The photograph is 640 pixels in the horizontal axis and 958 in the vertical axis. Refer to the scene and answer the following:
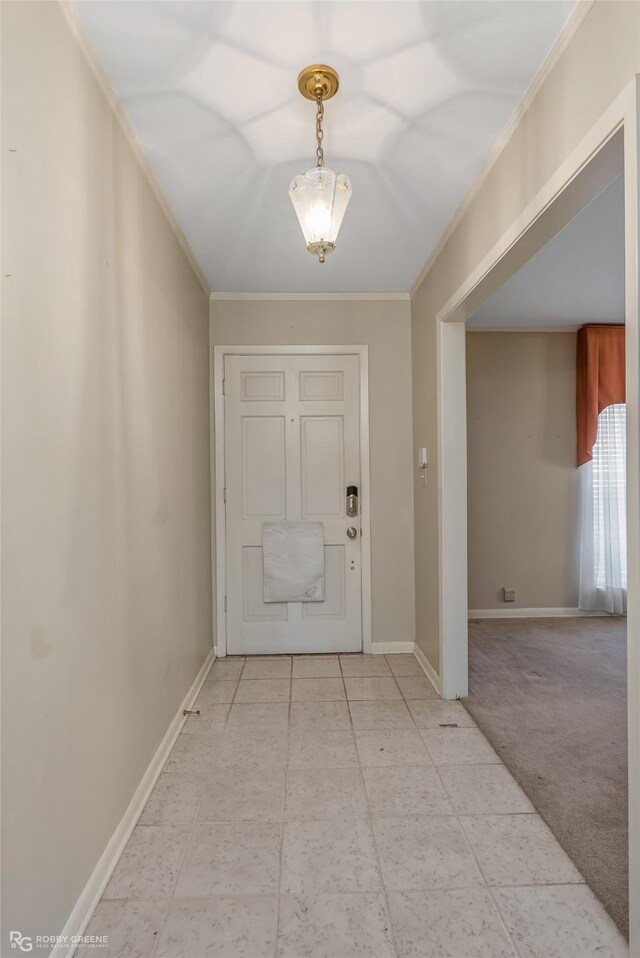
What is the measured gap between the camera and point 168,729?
7.75ft

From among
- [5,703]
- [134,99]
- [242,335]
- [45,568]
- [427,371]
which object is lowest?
[5,703]

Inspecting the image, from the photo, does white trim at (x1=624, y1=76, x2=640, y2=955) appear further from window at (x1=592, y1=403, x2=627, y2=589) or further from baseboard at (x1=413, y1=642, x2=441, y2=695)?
window at (x1=592, y1=403, x2=627, y2=589)

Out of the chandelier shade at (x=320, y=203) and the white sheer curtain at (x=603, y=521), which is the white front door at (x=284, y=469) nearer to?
the chandelier shade at (x=320, y=203)

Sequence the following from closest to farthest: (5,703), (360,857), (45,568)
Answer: (5,703) → (45,568) → (360,857)

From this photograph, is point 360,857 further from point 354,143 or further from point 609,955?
point 354,143

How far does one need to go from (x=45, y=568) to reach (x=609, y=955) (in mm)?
1714

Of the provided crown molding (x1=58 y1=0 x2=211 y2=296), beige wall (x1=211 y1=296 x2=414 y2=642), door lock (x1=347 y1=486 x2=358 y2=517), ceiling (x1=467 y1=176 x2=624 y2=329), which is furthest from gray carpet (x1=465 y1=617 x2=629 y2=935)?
crown molding (x1=58 y1=0 x2=211 y2=296)

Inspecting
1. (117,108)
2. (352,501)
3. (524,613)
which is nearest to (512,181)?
(117,108)

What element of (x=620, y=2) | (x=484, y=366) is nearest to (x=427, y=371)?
(x=484, y=366)

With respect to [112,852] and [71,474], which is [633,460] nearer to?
[71,474]

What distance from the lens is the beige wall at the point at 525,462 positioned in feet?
15.0

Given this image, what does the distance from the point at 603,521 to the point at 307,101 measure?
406 centimetres

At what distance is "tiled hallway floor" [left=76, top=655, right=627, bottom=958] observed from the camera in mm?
1384

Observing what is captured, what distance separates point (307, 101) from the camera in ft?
5.82
